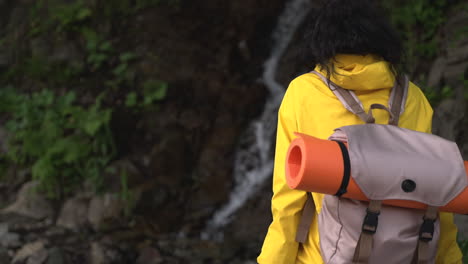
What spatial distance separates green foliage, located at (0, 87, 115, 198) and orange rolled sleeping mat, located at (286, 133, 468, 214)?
5480 mm

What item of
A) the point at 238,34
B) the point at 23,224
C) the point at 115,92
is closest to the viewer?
the point at 23,224

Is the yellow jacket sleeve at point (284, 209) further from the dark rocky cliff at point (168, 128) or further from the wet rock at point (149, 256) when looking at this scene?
the wet rock at point (149, 256)

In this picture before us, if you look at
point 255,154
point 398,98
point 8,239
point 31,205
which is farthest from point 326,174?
point 255,154

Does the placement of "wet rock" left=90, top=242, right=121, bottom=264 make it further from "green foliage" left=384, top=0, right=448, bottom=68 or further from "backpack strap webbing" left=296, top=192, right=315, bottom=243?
"green foliage" left=384, top=0, right=448, bottom=68

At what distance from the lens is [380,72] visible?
1966mm

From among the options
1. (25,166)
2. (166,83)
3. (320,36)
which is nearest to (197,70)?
(166,83)

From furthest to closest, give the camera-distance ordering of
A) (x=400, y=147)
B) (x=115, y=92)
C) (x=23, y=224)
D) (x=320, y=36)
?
(x=115, y=92)
(x=23, y=224)
(x=320, y=36)
(x=400, y=147)

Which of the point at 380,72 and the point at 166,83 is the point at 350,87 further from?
the point at 166,83

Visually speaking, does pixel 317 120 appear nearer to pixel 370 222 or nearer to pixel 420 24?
pixel 370 222

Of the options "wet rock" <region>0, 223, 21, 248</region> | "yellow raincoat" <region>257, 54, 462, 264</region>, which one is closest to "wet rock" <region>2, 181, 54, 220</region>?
"wet rock" <region>0, 223, 21, 248</region>

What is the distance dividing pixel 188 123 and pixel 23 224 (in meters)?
3.06

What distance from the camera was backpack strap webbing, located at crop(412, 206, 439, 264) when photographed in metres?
1.73

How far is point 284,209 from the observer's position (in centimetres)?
208

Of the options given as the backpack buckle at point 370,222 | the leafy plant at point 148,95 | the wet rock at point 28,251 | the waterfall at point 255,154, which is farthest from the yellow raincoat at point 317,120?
the leafy plant at point 148,95
